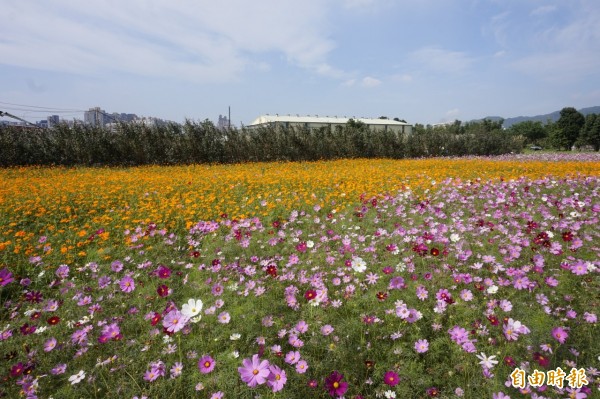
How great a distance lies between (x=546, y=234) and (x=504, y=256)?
20.6 inches

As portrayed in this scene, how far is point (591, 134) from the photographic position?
31750 millimetres

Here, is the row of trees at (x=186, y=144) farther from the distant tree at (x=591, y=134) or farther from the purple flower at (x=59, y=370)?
the distant tree at (x=591, y=134)

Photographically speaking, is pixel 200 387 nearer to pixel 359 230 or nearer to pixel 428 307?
pixel 428 307

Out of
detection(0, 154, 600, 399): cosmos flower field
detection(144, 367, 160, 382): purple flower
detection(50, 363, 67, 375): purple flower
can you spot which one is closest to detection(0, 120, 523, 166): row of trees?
detection(0, 154, 600, 399): cosmos flower field

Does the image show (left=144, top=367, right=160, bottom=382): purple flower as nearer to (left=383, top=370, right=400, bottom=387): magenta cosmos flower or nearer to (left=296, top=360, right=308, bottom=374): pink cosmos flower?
(left=296, top=360, right=308, bottom=374): pink cosmos flower

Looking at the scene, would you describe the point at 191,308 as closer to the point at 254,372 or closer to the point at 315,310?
the point at 254,372

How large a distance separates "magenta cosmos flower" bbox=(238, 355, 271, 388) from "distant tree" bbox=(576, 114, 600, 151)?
1631 inches

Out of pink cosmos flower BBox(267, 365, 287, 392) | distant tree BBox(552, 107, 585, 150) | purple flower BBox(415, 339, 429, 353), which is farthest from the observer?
distant tree BBox(552, 107, 585, 150)

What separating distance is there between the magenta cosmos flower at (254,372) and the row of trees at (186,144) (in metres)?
13.8

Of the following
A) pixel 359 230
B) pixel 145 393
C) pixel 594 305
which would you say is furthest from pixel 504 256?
pixel 145 393

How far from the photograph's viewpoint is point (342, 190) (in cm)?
678

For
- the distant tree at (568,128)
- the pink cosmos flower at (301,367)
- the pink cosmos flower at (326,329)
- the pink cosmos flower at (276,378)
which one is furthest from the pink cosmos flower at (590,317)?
the distant tree at (568,128)

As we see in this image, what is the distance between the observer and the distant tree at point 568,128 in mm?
36438

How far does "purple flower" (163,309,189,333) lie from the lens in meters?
1.72
